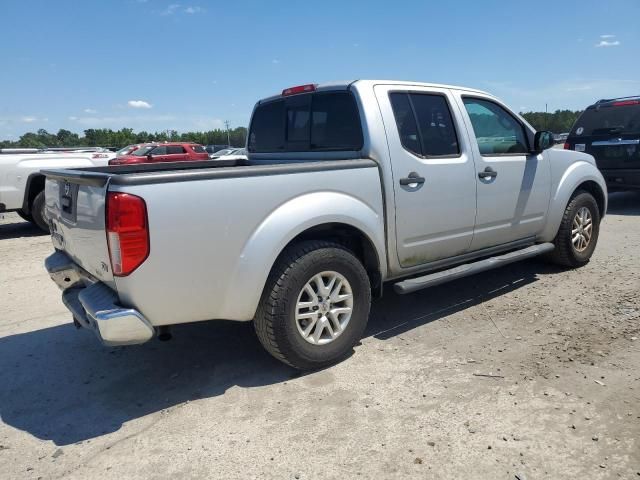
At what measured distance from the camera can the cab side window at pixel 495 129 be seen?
4.51 metres

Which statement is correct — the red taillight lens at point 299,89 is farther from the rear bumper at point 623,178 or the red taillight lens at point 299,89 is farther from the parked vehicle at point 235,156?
the rear bumper at point 623,178

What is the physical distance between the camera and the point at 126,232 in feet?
8.89

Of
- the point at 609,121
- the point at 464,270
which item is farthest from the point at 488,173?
the point at 609,121

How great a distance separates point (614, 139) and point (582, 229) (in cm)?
466

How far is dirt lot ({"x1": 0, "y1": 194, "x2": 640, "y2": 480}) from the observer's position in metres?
2.56

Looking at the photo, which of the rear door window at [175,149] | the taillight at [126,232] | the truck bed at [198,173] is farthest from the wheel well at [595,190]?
the rear door window at [175,149]

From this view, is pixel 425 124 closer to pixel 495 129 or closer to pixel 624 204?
pixel 495 129

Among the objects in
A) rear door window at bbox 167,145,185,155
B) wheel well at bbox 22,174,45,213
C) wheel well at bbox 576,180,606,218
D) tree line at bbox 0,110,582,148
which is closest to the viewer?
wheel well at bbox 576,180,606,218

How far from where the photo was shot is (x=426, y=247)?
406cm

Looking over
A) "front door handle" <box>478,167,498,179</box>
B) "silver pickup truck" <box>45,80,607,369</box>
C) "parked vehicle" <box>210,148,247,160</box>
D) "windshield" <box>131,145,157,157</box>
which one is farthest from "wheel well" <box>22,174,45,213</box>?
"windshield" <box>131,145,157,157</box>

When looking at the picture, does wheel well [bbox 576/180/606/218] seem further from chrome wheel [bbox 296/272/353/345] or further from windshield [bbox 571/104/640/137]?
windshield [bbox 571/104/640/137]

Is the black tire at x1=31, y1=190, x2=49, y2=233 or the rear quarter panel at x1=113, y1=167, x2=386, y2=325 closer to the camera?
the rear quarter panel at x1=113, y1=167, x2=386, y2=325

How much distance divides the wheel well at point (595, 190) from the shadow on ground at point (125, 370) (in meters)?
1.95

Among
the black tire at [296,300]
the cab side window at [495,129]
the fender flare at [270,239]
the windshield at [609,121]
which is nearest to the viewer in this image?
the fender flare at [270,239]
